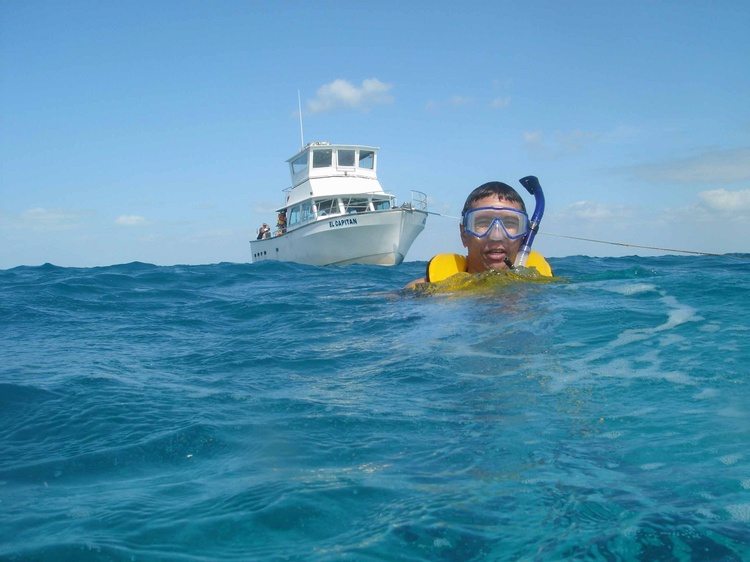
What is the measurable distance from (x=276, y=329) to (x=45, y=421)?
2.82m

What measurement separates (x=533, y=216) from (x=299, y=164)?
70.1 ft

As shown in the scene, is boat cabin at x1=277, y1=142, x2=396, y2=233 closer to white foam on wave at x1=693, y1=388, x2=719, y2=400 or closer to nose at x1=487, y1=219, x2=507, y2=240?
nose at x1=487, y1=219, x2=507, y2=240

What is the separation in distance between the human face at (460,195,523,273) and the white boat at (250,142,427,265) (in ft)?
52.0

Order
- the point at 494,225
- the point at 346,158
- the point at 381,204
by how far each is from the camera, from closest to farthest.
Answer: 1. the point at 494,225
2. the point at 346,158
3. the point at 381,204

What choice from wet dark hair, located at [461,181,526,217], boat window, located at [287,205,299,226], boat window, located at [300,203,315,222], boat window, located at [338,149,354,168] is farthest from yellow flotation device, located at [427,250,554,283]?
boat window, located at [287,205,299,226]

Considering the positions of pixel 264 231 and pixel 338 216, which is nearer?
pixel 338 216

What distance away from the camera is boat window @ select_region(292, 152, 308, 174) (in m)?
25.5

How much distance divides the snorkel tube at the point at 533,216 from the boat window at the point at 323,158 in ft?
63.9

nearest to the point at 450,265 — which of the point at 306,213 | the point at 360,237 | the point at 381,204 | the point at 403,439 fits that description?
the point at 403,439

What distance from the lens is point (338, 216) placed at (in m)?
22.0

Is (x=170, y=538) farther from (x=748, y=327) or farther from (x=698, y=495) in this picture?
(x=748, y=327)

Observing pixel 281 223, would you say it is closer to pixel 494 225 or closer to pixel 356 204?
pixel 356 204

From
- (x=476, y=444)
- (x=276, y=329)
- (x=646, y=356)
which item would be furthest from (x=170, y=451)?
(x=276, y=329)

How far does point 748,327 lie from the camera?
4.10 metres
